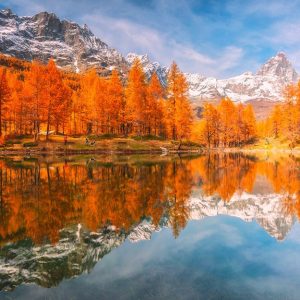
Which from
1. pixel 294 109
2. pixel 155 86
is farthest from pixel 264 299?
pixel 294 109

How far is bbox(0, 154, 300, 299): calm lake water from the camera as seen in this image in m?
7.23

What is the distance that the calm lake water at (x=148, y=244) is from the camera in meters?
7.23

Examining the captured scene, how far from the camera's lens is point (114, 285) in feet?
24.1

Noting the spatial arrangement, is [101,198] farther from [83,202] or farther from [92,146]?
[92,146]

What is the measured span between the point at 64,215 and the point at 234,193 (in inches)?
396

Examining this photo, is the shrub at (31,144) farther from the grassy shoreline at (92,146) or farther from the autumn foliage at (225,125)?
the autumn foliage at (225,125)

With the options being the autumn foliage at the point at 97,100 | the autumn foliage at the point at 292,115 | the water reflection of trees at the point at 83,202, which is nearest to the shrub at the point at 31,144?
the autumn foliage at the point at 97,100

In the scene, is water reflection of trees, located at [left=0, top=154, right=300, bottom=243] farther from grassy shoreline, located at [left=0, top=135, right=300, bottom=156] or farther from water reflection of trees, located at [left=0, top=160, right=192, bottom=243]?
grassy shoreline, located at [left=0, top=135, right=300, bottom=156]

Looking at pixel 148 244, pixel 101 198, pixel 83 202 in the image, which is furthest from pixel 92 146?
pixel 148 244

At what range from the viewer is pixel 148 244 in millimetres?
10148

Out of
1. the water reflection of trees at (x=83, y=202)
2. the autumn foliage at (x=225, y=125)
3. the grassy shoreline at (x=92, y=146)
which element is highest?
the autumn foliage at (x=225, y=125)

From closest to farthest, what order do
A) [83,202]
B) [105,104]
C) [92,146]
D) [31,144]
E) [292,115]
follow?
[83,202] → [31,144] → [92,146] → [105,104] → [292,115]

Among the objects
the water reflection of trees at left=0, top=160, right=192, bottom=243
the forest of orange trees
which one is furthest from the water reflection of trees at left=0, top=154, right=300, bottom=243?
the forest of orange trees

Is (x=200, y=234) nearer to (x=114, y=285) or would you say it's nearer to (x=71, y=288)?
(x=114, y=285)
